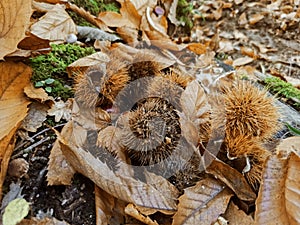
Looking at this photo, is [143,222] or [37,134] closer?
[143,222]

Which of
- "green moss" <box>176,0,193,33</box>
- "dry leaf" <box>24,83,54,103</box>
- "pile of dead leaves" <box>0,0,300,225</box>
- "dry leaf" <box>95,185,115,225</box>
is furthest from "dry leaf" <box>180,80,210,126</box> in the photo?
"green moss" <box>176,0,193,33</box>

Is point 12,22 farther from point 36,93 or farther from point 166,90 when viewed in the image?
point 166,90

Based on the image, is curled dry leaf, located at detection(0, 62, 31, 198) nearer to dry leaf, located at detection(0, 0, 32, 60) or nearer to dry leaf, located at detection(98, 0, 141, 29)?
dry leaf, located at detection(0, 0, 32, 60)

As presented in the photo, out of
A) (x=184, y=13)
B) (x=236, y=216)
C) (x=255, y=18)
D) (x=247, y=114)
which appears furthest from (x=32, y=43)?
(x=255, y=18)

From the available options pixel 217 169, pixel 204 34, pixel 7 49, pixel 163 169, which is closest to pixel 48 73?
pixel 7 49

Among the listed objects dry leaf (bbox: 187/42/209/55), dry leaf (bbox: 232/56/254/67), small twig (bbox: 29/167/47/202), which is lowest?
dry leaf (bbox: 232/56/254/67)

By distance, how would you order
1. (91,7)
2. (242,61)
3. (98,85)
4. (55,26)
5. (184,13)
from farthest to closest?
(242,61) → (184,13) → (91,7) → (55,26) → (98,85)

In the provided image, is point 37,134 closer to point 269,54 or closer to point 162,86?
point 162,86
